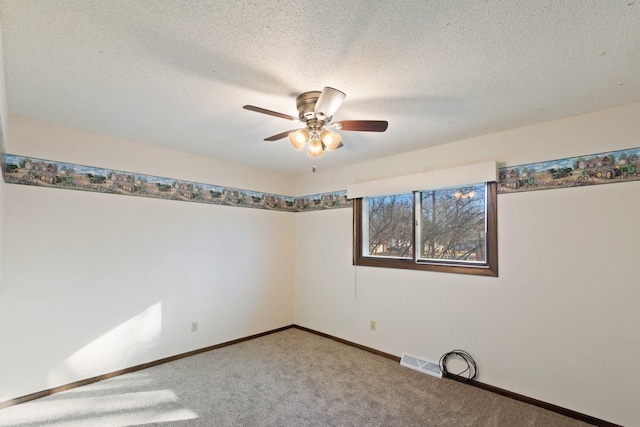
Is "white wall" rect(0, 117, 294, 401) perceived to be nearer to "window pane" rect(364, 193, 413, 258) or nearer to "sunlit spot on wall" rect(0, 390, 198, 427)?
"sunlit spot on wall" rect(0, 390, 198, 427)

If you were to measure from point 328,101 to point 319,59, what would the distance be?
224mm

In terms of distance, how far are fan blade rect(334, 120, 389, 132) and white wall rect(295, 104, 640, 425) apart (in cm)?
142

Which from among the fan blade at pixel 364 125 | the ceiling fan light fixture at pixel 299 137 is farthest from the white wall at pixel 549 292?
the ceiling fan light fixture at pixel 299 137

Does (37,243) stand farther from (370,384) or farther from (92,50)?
(370,384)

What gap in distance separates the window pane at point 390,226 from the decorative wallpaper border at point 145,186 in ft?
1.23

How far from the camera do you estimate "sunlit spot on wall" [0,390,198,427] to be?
2201 mm

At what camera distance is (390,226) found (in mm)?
3678

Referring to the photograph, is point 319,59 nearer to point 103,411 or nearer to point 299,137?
point 299,137

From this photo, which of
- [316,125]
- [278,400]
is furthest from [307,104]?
[278,400]

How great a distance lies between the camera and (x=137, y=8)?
1.33 m

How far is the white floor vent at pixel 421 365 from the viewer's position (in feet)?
9.69

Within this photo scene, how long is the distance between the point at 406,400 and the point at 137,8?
3.11 meters

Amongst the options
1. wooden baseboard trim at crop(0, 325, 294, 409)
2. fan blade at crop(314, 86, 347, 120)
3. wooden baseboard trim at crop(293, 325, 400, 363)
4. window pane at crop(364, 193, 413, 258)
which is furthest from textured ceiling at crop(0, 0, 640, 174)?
wooden baseboard trim at crop(293, 325, 400, 363)

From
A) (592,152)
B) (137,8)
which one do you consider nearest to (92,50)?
(137,8)
